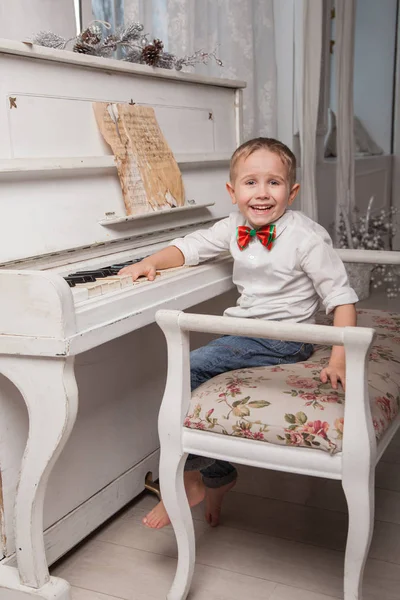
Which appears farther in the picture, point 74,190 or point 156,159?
point 156,159

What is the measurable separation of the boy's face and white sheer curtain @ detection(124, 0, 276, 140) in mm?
1795

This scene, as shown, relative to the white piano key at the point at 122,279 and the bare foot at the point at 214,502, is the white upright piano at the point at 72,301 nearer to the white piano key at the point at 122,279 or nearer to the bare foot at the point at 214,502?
the white piano key at the point at 122,279

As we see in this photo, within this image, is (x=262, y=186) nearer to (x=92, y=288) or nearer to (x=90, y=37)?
(x=92, y=288)

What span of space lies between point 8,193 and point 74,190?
0.78 feet

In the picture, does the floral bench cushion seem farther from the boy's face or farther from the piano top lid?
the piano top lid

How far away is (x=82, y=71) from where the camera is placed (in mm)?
1908

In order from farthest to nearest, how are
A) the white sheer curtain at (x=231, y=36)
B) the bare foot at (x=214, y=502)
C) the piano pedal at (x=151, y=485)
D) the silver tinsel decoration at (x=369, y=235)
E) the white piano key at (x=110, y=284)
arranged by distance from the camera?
the silver tinsel decoration at (x=369, y=235) → the white sheer curtain at (x=231, y=36) → the piano pedal at (x=151, y=485) → the bare foot at (x=214, y=502) → the white piano key at (x=110, y=284)

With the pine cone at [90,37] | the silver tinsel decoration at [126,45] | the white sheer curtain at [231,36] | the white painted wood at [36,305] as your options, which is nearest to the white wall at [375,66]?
the white sheer curtain at [231,36]

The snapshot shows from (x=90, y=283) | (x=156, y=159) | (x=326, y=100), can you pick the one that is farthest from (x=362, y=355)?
(x=326, y=100)

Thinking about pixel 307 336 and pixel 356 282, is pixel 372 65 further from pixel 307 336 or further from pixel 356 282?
pixel 307 336

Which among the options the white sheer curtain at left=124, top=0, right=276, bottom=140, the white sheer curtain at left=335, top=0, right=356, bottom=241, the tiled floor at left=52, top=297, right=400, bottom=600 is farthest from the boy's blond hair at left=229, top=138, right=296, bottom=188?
the white sheer curtain at left=335, top=0, right=356, bottom=241

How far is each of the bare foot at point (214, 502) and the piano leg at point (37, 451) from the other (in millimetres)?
475

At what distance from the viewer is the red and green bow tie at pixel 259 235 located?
180cm

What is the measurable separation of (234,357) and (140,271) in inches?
11.8
